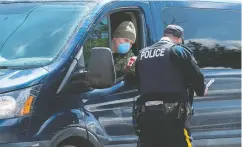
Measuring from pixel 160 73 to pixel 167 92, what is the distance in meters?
0.16

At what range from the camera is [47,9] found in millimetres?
5145

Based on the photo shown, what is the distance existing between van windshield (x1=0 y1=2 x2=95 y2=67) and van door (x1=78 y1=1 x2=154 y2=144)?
20cm

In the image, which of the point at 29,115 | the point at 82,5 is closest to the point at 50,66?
the point at 29,115

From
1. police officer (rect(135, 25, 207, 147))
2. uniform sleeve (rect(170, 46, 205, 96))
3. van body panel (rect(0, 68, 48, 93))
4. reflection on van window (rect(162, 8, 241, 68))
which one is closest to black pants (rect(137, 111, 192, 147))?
police officer (rect(135, 25, 207, 147))

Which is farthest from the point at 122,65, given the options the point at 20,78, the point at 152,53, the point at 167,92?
the point at 20,78

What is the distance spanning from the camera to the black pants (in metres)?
4.42

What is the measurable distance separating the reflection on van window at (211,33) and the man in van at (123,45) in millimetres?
404

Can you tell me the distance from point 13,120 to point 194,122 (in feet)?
6.13

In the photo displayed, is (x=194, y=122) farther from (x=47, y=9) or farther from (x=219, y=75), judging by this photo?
(x=47, y=9)

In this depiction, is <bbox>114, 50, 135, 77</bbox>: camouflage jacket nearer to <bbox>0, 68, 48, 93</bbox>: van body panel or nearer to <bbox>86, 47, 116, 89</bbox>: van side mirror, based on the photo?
<bbox>86, 47, 116, 89</bbox>: van side mirror

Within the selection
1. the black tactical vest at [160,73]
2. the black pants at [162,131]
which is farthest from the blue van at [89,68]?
the black pants at [162,131]

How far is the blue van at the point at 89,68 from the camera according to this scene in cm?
436

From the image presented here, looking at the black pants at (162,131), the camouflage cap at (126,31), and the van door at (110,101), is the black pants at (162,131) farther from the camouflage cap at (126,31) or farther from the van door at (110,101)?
the camouflage cap at (126,31)

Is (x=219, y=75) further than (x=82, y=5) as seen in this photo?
Yes
